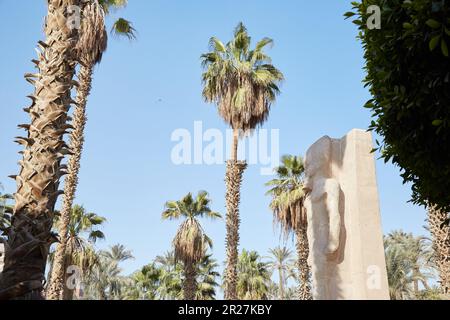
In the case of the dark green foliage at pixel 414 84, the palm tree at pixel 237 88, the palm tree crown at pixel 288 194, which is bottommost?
the dark green foliage at pixel 414 84

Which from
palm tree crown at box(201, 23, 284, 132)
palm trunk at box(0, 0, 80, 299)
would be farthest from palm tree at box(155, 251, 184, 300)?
palm trunk at box(0, 0, 80, 299)

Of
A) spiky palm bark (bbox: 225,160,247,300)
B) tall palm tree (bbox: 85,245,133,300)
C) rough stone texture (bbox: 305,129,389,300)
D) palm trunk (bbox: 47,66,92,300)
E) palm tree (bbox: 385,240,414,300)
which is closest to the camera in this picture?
rough stone texture (bbox: 305,129,389,300)

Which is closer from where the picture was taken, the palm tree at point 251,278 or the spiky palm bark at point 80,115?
the spiky palm bark at point 80,115

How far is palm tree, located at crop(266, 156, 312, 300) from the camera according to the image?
2044 centimetres

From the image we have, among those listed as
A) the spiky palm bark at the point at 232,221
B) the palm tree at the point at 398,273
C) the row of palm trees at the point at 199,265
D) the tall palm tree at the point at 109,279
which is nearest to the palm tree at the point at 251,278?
the row of palm trees at the point at 199,265

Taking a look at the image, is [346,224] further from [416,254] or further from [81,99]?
[416,254]

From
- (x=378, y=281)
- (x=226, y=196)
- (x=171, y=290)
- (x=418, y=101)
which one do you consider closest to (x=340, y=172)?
(x=378, y=281)

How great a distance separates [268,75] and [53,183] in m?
15.9

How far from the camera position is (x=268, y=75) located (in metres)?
19.5

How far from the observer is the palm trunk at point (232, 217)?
16.6 m

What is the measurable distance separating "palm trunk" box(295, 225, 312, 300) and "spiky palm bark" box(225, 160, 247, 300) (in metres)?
4.53

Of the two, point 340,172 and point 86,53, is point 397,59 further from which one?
point 86,53

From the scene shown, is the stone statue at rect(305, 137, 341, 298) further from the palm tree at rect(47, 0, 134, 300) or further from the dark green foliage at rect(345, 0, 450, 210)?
the palm tree at rect(47, 0, 134, 300)

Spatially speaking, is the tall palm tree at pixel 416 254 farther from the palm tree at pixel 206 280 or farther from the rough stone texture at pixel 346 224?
the rough stone texture at pixel 346 224
